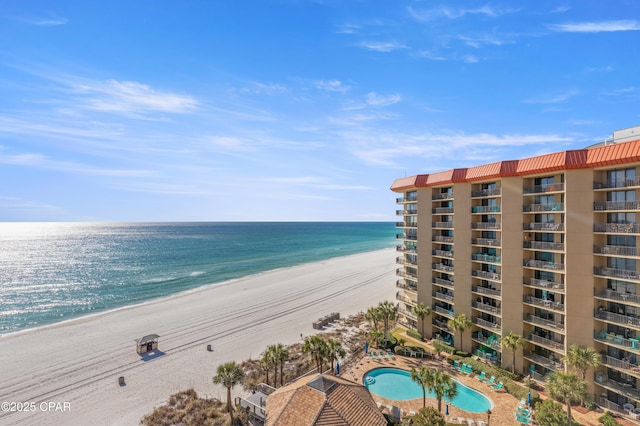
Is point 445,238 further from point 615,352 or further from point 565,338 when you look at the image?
point 615,352

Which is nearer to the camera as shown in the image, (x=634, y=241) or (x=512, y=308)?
(x=634, y=241)

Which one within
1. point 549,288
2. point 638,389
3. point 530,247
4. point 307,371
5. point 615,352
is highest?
point 530,247

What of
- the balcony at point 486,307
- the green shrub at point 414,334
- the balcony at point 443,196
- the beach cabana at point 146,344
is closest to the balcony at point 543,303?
the balcony at point 486,307

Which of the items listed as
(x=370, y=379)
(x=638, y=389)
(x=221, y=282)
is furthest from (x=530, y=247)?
(x=221, y=282)

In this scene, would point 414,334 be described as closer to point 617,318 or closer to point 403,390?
point 403,390

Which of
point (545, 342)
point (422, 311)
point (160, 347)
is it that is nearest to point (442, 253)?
point (422, 311)

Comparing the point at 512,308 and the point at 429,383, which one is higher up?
the point at 512,308
